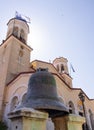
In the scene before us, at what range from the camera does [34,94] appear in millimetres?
4176

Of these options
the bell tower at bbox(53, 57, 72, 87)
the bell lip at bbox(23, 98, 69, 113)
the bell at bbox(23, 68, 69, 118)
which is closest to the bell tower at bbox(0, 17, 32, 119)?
the bell tower at bbox(53, 57, 72, 87)

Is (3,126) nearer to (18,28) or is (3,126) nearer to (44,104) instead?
(44,104)

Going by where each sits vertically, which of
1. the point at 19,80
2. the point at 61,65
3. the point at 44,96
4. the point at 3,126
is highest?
the point at 61,65

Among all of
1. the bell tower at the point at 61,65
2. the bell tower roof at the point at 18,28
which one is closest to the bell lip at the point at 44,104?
the bell tower roof at the point at 18,28

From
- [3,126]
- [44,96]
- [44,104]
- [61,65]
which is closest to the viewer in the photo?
[44,104]

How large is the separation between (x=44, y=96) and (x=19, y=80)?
1021 cm

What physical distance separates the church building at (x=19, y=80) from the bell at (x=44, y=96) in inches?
255

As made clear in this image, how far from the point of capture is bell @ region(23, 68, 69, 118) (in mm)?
3787

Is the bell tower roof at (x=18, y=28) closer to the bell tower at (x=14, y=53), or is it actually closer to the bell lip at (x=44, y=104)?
the bell tower at (x=14, y=53)

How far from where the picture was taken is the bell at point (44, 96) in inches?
149

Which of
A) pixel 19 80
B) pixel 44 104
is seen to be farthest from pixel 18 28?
pixel 44 104

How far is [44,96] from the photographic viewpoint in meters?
4.09

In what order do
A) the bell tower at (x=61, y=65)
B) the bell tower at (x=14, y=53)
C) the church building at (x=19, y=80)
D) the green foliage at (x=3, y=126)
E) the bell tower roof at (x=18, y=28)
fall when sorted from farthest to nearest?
the bell tower at (x=61, y=65) → the bell tower roof at (x=18, y=28) → the bell tower at (x=14, y=53) → the church building at (x=19, y=80) → the green foliage at (x=3, y=126)

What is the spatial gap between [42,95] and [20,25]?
18021mm
